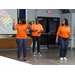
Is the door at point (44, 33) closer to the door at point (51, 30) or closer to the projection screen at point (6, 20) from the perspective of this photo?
the door at point (51, 30)

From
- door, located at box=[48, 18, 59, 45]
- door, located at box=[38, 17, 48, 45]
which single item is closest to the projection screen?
door, located at box=[38, 17, 48, 45]

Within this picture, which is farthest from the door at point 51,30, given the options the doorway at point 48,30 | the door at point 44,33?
the door at point 44,33

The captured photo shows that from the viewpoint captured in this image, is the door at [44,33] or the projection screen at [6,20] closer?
the projection screen at [6,20]

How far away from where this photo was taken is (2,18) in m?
8.38

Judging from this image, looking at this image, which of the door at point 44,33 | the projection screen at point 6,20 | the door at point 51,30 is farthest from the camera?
the door at point 51,30

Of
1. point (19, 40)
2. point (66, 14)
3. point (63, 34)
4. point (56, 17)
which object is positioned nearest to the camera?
point (19, 40)

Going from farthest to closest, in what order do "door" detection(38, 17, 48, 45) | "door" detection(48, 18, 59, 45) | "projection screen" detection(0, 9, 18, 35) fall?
"door" detection(48, 18, 59, 45)
"door" detection(38, 17, 48, 45)
"projection screen" detection(0, 9, 18, 35)

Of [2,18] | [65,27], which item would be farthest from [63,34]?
[2,18]

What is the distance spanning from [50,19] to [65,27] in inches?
177

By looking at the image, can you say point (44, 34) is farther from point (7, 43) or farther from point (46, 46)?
point (7, 43)

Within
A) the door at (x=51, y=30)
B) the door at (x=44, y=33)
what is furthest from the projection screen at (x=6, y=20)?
the door at (x=51, y=30)

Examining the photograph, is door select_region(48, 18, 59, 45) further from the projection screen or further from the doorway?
the projection screen

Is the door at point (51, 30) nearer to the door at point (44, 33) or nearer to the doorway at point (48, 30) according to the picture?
the doorway at point (48, 30)

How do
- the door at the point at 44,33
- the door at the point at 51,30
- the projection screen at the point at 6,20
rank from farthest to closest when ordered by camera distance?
the door at the point at 51,30, the door at the point at 44,33, the projection screen at the point at 6,20
